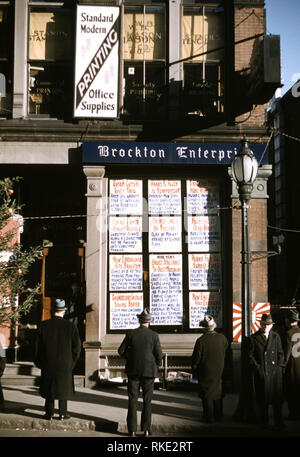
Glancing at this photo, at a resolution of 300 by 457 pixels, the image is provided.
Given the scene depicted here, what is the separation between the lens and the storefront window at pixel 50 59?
1310 cm

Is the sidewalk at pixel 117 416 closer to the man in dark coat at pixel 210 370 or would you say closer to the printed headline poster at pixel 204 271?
the man in dark coat at pixel 210 370

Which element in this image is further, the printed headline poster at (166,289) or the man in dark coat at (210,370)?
the printed headline poster at (166,289)

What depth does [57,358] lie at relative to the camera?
339 inches

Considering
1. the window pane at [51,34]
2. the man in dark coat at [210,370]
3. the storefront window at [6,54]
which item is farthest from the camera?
the window pane at [51,34]

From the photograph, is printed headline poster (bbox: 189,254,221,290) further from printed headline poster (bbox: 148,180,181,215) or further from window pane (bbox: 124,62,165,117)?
window pane (bbox: 124,62,165,117)

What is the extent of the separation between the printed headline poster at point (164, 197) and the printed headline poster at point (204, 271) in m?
1.24

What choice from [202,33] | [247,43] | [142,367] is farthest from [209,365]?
[202,33]

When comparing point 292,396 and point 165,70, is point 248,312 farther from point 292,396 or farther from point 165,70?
point 165,70

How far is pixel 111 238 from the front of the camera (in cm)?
1277

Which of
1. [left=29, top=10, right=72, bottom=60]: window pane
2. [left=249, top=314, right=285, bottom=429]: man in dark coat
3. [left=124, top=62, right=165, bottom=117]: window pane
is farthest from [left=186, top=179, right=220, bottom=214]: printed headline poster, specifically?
[left=249, top=314, right=285, bottom=429]: man in dark coat

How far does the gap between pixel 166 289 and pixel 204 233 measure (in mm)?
1633

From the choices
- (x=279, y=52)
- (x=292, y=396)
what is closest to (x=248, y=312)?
(x=292, y=396)

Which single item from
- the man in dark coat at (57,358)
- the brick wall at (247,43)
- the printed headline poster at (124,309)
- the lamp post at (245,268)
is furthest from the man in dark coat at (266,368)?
the brick wall at (247,43)

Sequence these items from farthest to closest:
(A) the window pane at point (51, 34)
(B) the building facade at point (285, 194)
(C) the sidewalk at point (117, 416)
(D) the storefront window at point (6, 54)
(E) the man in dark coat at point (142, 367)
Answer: (B) the building facade at point (285, 194) → (A) the window pane at point (51, 34) → (D) the storefront window at point (6, 54) → (C) the sidewalk at point (117, 416) → (E) the man in dark coat at point (142, 367)
